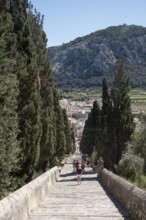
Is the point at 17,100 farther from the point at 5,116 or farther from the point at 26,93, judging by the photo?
the point at 5,116

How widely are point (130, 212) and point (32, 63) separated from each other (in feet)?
41.6

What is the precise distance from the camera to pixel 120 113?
1575 inches

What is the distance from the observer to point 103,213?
1271 centimetres

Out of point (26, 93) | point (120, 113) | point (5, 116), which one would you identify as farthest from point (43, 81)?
point (5, 116)

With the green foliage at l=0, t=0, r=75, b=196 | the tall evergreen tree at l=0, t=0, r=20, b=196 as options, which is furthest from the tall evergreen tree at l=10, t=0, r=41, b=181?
the tall evergreen tree at l=0, t=0, r=20, b=196

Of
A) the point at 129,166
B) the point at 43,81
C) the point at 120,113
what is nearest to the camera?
the point at 43,81

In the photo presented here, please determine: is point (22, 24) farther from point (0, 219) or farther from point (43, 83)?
point (0, 219)

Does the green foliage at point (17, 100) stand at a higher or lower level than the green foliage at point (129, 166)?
higher

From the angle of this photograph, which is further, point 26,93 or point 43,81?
point 43,81

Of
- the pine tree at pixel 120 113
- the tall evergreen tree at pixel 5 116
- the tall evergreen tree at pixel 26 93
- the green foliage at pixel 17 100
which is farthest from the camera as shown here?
the pine tree at pixel 120 113

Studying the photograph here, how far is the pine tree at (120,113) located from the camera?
3988cm

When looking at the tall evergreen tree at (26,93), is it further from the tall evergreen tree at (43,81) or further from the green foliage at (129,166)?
the green foliage at (129,166)

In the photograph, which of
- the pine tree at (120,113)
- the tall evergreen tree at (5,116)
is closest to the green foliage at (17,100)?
the tall evergreen tree at (5,116)

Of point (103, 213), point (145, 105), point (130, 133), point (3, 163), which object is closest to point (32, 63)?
point (3, 163)
